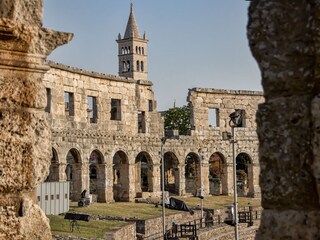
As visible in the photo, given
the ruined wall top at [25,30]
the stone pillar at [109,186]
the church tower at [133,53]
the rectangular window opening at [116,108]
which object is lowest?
the stone pillar at [109,186]

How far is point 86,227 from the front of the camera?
74.9 ft

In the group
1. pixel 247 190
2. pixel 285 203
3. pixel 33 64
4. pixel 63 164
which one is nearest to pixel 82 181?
pixel 63 164

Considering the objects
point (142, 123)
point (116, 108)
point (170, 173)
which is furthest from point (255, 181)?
point (116, 108)

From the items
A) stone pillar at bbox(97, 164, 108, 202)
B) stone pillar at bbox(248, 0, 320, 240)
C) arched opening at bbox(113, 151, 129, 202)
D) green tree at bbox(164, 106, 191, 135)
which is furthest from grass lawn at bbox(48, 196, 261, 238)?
green tree at bbox(164, 106, 191, 135)

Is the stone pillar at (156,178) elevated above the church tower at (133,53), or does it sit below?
below

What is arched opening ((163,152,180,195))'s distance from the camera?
40428mm

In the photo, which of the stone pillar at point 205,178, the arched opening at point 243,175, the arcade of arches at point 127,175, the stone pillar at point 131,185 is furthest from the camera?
the arched opening at point 243,175

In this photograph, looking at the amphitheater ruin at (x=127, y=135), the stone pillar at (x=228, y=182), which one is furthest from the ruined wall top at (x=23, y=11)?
the stone pillar at (x=228, y=182)

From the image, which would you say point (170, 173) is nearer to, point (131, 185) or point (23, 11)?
point (131, 185)

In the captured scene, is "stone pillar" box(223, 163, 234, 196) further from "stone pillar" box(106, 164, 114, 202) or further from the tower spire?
the tower spire

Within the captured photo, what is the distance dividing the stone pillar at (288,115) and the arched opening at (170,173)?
121ft

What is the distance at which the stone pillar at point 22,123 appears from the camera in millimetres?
6086

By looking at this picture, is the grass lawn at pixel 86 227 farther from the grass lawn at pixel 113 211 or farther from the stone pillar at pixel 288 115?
the stone pillar at pixel 288 115

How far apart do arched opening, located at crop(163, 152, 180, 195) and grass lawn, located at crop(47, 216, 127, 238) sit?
15.7 meters
